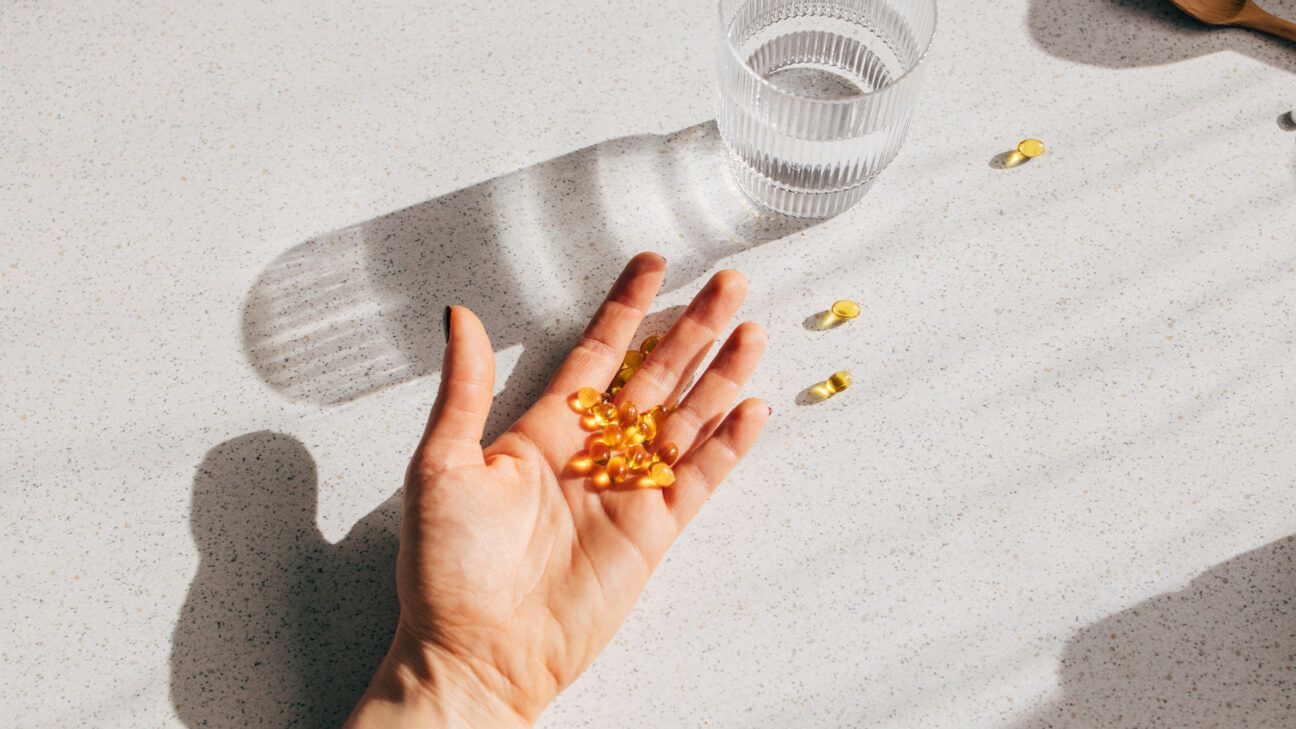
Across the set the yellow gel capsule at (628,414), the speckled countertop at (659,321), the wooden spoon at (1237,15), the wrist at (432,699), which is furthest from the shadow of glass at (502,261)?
the wooden spoon at (1237,15)

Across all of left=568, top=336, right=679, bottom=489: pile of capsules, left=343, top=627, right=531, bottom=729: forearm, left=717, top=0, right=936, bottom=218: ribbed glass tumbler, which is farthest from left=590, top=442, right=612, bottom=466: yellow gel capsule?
left=717, top=0, right=936, bottom=218: ribbed glass tumbler

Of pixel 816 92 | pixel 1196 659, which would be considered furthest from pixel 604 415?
pixel 1196 659

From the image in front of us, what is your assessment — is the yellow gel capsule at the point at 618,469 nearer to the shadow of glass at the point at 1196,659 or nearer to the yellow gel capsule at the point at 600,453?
the yellow gel capsule at the point at 600,453

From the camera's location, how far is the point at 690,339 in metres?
0.91

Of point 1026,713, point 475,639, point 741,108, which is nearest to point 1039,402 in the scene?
point 1026,713

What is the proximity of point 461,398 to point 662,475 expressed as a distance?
0.18 metres

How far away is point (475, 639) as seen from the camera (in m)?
0.78

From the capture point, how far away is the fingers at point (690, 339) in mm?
909

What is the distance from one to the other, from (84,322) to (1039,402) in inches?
37.2

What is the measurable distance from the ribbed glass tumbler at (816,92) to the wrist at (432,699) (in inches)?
21.2

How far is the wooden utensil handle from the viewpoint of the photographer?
3.54 feet

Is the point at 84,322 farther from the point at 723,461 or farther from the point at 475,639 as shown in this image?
the point at 723,461

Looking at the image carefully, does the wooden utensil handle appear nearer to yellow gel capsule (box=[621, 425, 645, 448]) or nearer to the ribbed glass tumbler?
the ribbed glass tumbler

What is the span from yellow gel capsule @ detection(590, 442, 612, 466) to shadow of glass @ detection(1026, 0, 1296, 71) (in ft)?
2.25
